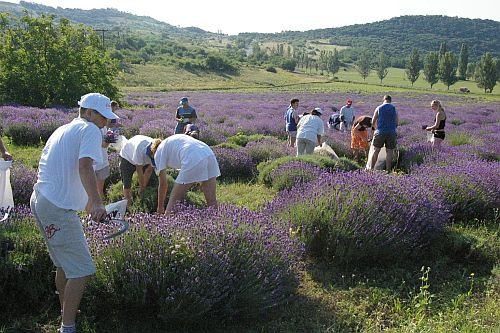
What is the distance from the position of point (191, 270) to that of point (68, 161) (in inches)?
43.6

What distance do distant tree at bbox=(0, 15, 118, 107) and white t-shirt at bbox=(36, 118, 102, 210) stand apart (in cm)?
1689

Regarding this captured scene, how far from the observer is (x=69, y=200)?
3.12m

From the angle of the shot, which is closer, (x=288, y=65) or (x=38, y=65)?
(x=38, y=65)

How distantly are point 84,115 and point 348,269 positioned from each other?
2822mm

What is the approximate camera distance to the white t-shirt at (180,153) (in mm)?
4988

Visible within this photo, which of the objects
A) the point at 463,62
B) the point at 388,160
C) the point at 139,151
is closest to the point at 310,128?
the point at 388,160

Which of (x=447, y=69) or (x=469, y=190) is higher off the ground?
(x=447, y=69)

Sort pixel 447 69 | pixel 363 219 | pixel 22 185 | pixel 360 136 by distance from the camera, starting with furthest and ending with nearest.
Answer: pixel 447 69, pixel 360 136, pixel 22 185, pixel 363 219

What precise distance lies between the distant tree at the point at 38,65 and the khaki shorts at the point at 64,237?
16962mm

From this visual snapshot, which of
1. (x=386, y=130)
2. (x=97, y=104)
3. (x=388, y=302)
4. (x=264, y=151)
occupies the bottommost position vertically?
(x=388, y=302)

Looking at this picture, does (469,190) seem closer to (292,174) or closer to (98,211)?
(292,174)

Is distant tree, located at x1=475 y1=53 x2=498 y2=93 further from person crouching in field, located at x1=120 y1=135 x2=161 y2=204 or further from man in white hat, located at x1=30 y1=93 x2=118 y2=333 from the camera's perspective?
man in white hat, located at x1=30 y1=93 x2=118 y2=333

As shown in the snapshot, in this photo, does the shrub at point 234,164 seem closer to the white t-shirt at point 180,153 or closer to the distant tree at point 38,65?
the white t-shirt at point 180,153

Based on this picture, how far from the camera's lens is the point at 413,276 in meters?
4.50
